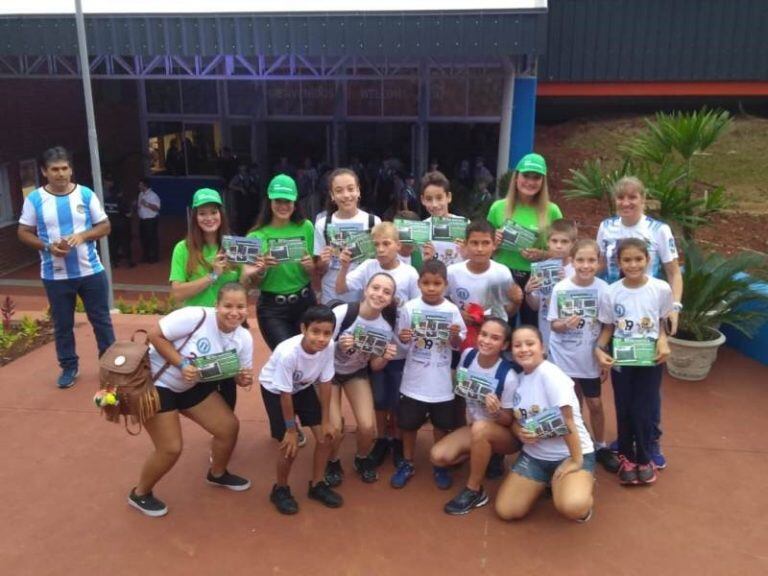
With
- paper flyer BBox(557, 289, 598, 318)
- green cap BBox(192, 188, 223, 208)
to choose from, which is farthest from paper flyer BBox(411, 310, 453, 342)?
green cap BBox(192, 188, 223, 208)

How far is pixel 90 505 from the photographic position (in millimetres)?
4262

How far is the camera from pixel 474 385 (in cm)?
409

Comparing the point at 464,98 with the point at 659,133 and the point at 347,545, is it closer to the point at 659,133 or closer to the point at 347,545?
the point at 659,133

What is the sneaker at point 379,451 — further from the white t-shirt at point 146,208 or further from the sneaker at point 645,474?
the white t-shirt at point 146,208

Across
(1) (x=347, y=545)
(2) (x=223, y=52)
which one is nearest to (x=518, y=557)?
Answer: (1) (x=347, y=545)

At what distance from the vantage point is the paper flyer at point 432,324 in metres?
4.20

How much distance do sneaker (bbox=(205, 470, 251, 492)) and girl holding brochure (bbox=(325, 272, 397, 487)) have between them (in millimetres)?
509

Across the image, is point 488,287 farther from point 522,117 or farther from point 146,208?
point 146,208

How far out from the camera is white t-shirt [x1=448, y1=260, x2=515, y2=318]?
14.5ft

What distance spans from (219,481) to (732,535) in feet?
9.78

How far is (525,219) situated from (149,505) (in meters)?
2.94

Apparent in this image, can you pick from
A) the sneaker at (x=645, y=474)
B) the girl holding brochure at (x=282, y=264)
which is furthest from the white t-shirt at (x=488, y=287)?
the sneaker at (x=645, y=474)

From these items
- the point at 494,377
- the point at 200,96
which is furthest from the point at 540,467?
the point at 200,96

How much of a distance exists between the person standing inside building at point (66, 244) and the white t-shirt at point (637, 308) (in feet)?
12.7
